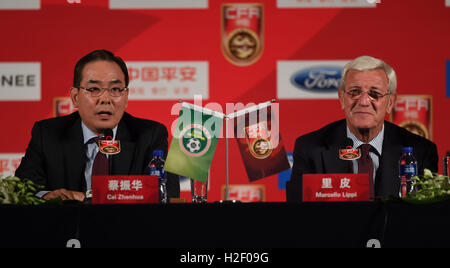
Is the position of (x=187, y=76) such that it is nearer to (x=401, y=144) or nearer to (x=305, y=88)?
(x=305, y=88)

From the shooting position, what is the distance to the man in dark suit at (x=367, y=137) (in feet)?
8.39

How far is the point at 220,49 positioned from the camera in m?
3.66

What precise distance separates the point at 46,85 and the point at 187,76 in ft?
2.92

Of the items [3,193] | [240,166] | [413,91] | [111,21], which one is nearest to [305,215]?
[3,193]

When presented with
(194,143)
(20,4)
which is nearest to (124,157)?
(194,143)

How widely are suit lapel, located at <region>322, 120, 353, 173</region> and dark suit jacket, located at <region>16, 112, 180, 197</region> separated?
2.24 ft

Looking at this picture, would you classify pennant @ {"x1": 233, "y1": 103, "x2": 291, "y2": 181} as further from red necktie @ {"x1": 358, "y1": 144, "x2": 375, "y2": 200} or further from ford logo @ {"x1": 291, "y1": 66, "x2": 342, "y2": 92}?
ford logo @ {"x1": 291, "y1": 66, "x2": 342, "y2": 92}

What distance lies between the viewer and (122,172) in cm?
262

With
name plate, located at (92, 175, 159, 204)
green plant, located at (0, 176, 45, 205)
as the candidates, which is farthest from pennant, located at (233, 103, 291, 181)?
green plant, located at (0, 176, 45, 205)

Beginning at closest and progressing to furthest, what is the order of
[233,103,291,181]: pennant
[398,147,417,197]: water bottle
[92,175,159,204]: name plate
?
[92,175,159,204]: name plate → [398,147,417,197]: water bottle → [233,103,291,181]: pennant

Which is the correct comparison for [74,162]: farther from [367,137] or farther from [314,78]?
[314,78]

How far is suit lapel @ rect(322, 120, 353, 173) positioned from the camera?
253cm

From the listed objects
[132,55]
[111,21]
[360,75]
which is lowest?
[360,75]

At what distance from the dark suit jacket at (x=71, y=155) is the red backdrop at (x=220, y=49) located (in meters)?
0.90
